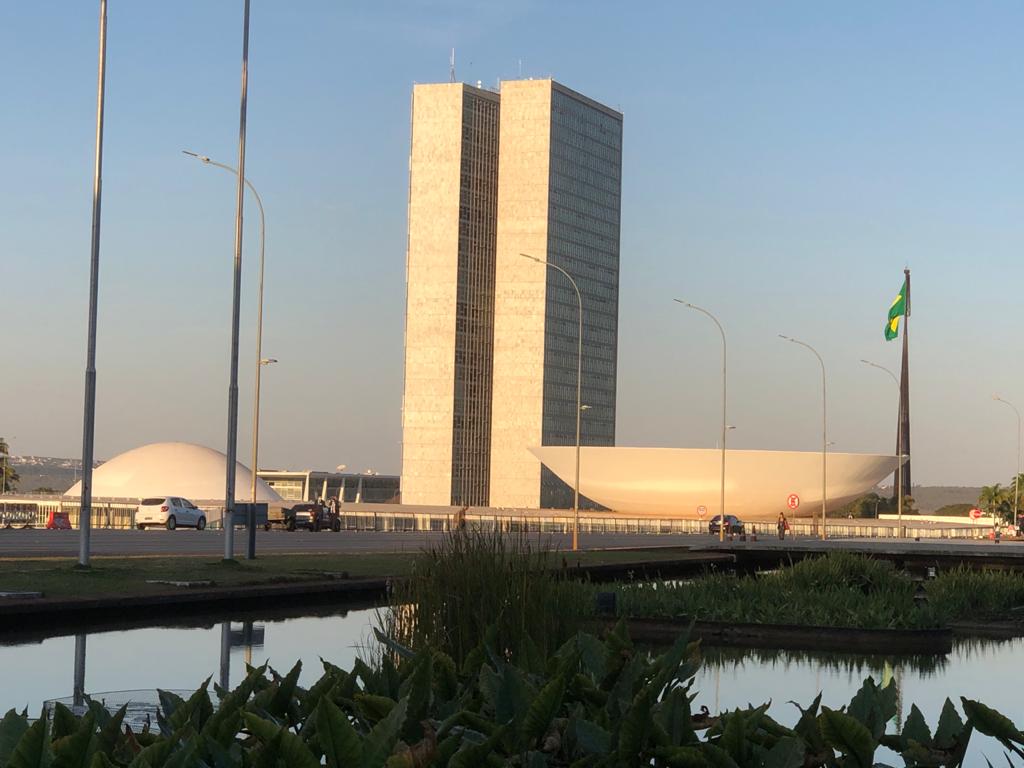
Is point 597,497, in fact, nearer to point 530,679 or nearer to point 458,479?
point 458,479

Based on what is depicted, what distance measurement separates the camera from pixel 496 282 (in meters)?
160

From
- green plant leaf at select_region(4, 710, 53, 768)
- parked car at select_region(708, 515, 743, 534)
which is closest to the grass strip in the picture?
green plant leaf at select_region(4, 710, 53, 768)

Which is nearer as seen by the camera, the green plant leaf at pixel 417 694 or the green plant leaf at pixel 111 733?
the green plant leaf at pixel 111 733

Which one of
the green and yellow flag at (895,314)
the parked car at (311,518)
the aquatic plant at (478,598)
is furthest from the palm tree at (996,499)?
the aquatic plant at (478,598)

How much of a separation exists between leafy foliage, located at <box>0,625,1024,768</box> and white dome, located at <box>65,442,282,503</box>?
112 meters

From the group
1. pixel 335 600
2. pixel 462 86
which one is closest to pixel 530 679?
pixel 335 600

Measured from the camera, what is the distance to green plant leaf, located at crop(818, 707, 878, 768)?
4.34 m

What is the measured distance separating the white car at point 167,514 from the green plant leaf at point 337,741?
56938mm

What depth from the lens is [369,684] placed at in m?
5.25

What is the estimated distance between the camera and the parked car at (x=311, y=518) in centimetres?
6378

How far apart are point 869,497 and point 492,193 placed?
5051 cm

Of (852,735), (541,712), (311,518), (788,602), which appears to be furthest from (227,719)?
(311,518)

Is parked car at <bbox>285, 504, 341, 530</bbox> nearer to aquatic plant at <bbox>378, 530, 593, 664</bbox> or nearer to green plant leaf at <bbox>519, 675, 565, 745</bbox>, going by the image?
aquatic plant at <bbox>378, 530, 593, 664</bbox>

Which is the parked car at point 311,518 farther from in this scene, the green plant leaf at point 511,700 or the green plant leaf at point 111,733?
the green plant leaf at point 111,733
